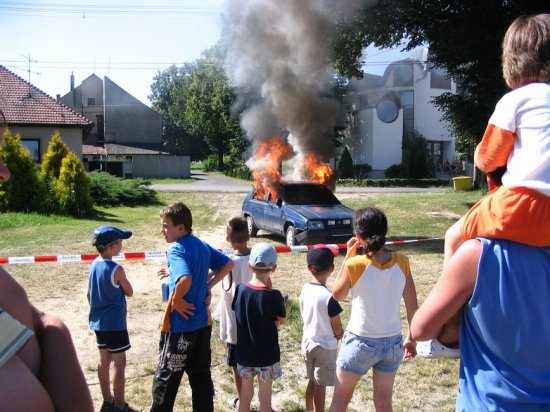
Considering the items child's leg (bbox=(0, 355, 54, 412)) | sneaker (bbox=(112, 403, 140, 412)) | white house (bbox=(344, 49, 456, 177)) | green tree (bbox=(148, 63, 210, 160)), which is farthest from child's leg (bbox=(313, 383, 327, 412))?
green tree (bbox=(148, 63, 210, 160))

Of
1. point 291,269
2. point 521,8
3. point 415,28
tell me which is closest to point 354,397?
point 291,269

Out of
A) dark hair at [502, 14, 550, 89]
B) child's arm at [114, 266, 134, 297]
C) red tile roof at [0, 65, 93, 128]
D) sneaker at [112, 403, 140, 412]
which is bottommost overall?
sneaker at [112, 403, 140, 412]

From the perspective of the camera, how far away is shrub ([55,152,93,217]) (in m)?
17.9

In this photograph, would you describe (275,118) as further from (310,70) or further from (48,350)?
(48,350)

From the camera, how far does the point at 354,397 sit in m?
4.18

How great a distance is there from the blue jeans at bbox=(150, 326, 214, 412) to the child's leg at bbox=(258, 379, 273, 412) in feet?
1.41

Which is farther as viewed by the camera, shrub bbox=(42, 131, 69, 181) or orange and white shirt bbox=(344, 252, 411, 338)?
shrub bbox=(42, 131, 69, 181)

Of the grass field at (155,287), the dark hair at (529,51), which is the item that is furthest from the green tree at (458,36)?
the dark hair at (529,51)

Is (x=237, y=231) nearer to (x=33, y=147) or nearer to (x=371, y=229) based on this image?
(x=371, y=229)

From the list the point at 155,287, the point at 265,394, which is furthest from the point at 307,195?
the point at 265,394

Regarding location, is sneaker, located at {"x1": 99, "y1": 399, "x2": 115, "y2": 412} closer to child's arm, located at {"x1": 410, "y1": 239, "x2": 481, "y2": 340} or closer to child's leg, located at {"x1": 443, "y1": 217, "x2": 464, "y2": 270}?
child's arm, located at {"x1": 410, "y1": 239, "x2": 481, "y2": 340}

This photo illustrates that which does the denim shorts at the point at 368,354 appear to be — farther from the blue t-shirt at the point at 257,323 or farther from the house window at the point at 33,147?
Answer: the house window at the point at 33,147

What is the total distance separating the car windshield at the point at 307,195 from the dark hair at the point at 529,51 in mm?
10579

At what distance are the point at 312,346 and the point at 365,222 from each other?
41.4 inches
